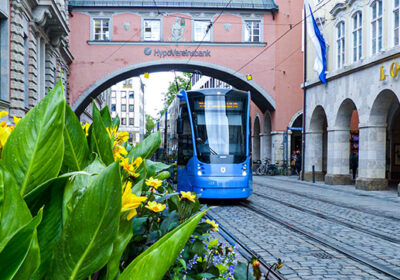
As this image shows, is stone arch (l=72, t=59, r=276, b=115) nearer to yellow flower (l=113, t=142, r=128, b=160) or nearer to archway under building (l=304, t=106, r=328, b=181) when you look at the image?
archway under building (l=304, t=106, r=328, b=181)

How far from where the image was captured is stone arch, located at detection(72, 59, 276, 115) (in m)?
26.6

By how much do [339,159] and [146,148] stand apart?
19465mm

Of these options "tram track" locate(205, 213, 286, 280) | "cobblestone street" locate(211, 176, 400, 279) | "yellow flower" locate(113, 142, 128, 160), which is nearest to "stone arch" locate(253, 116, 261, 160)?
"cobblestone street" locate(211, 176, 400, 279)

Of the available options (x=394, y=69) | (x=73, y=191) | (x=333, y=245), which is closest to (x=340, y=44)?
(x=394, y=69)

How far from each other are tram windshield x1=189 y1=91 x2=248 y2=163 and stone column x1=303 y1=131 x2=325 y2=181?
12.3m

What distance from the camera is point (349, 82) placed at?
19.2 meters

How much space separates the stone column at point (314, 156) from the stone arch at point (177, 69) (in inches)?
198

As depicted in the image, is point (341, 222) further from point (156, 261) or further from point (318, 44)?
point (318, 44)

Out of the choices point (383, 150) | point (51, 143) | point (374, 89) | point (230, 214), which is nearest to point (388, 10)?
point (374, 89)

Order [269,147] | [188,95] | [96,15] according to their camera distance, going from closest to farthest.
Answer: [188,95] < [96,15] < [269,147]

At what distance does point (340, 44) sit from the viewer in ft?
68.0

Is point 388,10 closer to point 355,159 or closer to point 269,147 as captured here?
point 355,159

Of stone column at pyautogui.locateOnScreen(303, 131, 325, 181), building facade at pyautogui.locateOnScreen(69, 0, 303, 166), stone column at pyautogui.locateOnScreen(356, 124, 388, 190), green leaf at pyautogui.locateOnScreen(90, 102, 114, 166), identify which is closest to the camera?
green leaf at pyautogui.locateOnScreen(90, 102, 114, 166)

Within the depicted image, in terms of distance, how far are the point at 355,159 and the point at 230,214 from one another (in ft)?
52.7
